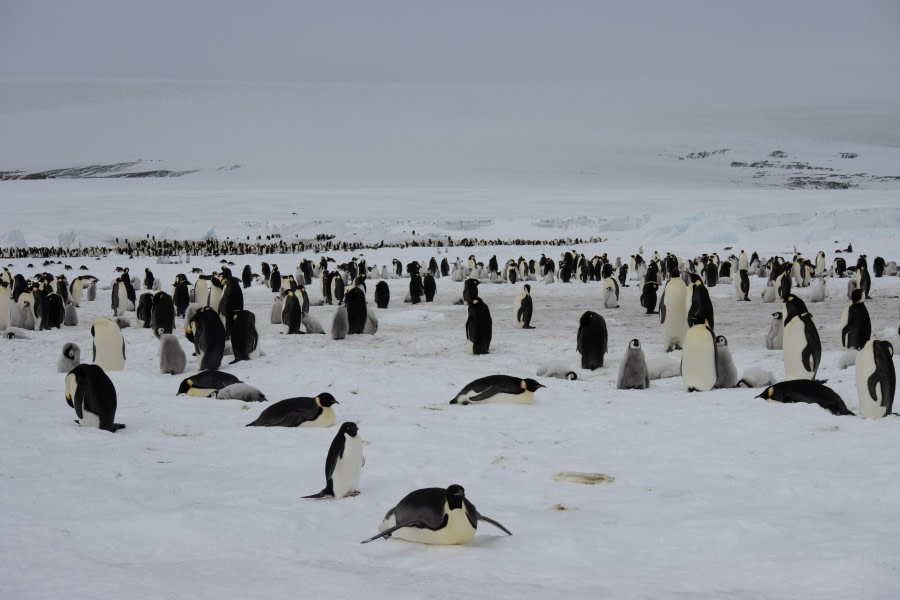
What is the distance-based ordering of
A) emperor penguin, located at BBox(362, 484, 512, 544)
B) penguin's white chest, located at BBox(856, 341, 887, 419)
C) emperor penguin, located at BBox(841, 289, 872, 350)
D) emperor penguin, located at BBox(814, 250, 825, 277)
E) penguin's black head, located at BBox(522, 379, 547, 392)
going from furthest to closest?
emperor penguin, located at BBox(814, 250, 825, 277) < emperor penguin, located at BBox(841, 289, 872, 350) < penguin's black head, located at BBox(522, 379, 547, 392) < penguin's white chest, located at BBox(856, 341, 887, 419) < emperor penguin, located at BBox(362, 484, 512, 544)

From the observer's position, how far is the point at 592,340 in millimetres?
8062

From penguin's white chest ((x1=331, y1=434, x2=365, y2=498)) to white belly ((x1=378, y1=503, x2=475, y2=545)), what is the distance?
678mm

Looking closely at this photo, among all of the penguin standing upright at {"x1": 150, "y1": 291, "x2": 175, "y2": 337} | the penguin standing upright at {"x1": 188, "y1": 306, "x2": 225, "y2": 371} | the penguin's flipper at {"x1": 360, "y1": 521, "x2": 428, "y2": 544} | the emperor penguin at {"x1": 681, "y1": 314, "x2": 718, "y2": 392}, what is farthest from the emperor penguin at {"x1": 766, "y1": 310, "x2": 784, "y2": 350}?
the penguin standing upright at {"x1": 150, "y1": 291, "x2": 175, "y2": 337}

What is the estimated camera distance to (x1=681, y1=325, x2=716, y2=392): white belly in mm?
6621

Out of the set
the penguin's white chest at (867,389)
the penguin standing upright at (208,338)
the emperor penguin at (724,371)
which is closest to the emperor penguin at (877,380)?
the penguin's white chest at (867,389)

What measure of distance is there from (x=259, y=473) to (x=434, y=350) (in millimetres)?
5427

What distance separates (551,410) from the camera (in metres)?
6.18

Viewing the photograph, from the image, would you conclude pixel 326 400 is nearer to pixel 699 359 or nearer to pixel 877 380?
pixel 699 359

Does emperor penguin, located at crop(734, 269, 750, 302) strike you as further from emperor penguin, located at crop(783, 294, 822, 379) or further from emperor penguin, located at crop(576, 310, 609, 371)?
emperor penguin, located at crop(783, 294, 822, 379)

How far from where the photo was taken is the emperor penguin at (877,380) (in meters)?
5.31

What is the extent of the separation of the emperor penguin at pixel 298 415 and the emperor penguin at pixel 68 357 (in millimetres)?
2941

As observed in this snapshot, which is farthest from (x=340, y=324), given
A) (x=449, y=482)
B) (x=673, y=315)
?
(x=449, y=482)

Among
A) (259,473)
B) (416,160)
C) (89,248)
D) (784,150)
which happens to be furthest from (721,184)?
(259,473)

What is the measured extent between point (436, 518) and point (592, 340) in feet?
16.9
